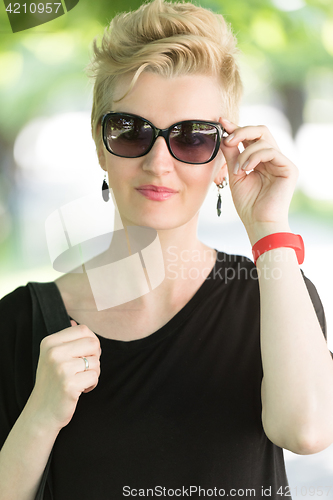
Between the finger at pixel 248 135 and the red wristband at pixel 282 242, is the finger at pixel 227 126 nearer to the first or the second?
the finger at pixel 248 135

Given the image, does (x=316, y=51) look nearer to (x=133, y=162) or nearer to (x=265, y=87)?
(x=265, y=87)

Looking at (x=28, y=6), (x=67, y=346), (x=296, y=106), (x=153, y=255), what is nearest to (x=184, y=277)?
(x=153, y=255)

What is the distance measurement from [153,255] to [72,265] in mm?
426

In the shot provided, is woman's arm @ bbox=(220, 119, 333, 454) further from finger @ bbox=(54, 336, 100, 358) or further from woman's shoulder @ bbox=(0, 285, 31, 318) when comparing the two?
woman's shoulder @ bbox=(0, 285, 31, 318)

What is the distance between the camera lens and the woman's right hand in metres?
1.28

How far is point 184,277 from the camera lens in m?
1.79

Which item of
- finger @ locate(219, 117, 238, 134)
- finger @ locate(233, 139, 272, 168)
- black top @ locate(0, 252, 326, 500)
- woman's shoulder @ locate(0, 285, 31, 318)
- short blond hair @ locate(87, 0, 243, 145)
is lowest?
black top @ locate(0, 252, 326, 500)

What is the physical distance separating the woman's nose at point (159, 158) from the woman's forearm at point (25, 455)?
34.1 inches

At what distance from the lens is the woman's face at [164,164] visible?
1520 mm

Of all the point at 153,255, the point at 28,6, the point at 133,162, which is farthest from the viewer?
the point at 28,6

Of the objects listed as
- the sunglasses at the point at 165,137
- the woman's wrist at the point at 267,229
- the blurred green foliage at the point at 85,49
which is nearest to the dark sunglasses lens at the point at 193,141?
the sunglasses at the point at 165,137

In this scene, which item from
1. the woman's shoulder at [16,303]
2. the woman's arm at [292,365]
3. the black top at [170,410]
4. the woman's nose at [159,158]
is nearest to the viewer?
the woman's arm at [292,365]

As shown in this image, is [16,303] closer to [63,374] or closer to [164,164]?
[63,374]

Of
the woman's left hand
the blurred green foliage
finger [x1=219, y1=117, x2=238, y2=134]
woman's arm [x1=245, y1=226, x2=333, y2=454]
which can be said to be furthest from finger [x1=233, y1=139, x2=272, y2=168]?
the blurred green foliage
